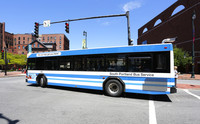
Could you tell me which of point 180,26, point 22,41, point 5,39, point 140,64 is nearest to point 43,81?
point 140,64

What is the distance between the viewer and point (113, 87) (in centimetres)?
593

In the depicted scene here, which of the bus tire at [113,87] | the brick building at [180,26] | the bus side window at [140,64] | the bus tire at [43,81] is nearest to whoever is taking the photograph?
the bus side window at [140,64]

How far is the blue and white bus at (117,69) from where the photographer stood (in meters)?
5.00

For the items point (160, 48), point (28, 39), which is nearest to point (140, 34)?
point (160, 48)

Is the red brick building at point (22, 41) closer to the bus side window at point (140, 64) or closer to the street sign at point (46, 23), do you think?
the street sign at point (46, 23)

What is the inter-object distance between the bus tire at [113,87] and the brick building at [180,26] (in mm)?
27482

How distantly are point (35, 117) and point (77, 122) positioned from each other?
1.46 metres

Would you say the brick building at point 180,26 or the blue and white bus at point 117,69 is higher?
the brick building at point 180,26

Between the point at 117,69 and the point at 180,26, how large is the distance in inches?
1265

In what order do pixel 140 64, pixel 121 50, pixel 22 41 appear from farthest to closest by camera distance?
pixel 22 41
pixel 121 50
pixel 140 64

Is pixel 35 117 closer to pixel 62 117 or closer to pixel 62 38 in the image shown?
pixel 62 117

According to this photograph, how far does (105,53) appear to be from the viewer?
239 inches

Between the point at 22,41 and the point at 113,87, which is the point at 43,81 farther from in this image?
the point at 22,41

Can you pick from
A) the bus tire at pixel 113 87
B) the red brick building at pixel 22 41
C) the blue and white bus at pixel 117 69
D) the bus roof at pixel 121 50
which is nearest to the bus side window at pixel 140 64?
the blue and white bus at pixel 117 69
